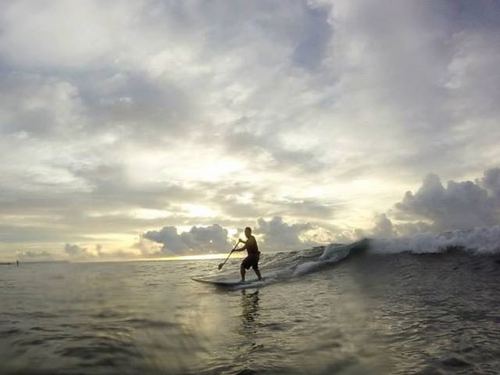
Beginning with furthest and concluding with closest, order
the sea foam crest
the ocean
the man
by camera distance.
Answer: the man
the sea foam crest
the ocean

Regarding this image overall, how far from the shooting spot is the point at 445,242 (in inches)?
804

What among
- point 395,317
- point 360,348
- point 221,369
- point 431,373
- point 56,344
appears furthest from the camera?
point 395,317

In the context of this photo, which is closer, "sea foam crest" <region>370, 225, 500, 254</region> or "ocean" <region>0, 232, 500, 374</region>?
"ocean" <region>0, 232, 500, 374</region>

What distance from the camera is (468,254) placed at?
17.8 meters

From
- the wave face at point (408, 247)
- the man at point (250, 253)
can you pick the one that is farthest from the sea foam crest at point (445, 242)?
the man at point (250, 253)

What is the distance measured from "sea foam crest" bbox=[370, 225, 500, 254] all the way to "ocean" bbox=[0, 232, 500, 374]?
2.53 meters

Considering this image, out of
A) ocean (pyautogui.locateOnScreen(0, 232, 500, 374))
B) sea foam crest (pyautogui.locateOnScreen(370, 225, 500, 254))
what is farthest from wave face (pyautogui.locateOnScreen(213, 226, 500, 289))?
ocean (pyautogui.locateOnScreen(0, 232, 500, 374))

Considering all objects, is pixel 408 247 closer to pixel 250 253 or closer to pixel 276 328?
pixel 250 253

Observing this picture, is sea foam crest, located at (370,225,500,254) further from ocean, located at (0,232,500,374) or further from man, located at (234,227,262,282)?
man, located at (234,227,262,282)

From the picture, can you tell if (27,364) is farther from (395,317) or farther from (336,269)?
(336,269)

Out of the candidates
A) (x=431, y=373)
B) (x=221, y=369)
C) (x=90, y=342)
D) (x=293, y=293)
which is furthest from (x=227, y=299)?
(x=431, y=373)

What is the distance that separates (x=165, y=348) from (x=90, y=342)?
1399mm

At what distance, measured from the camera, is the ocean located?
571 centimetres

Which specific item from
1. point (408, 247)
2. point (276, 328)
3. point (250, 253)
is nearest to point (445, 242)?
point (408, 247)
